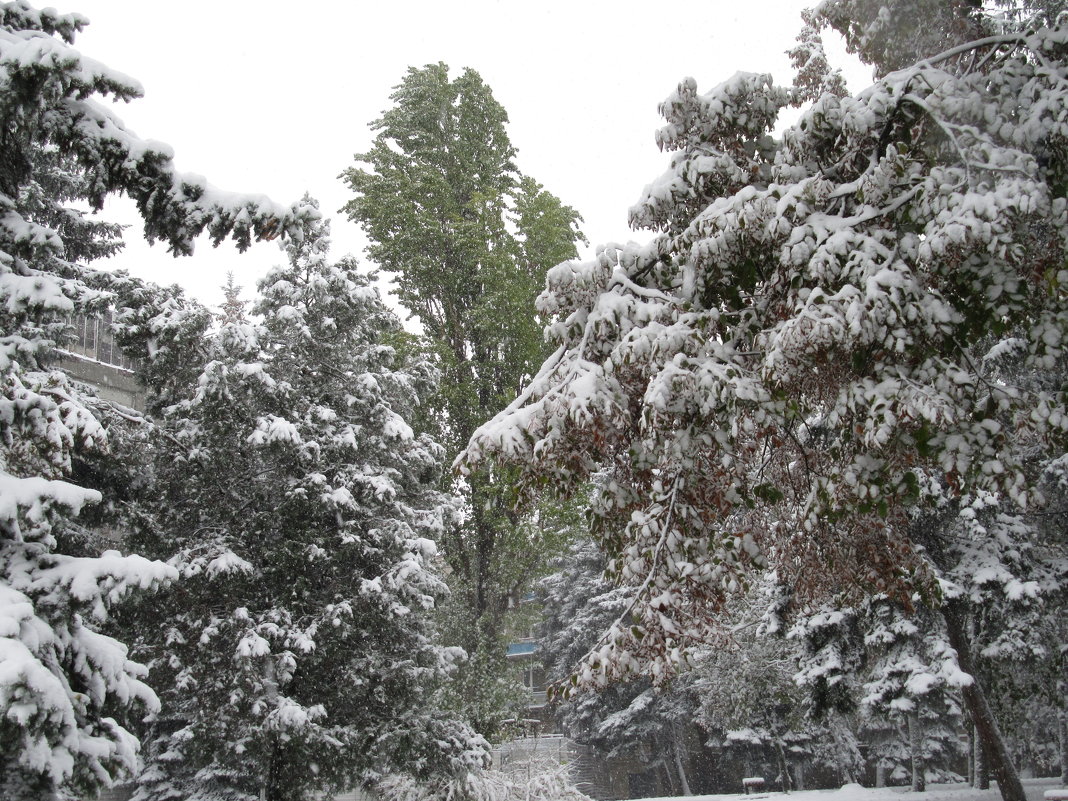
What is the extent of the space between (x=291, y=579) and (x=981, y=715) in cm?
1136

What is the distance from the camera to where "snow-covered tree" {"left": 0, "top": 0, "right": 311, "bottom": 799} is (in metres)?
4.17

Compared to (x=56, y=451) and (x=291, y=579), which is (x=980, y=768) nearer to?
(x=291, y=579)

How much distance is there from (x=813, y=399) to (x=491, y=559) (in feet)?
39.4

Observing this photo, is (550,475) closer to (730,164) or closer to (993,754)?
(730,164)

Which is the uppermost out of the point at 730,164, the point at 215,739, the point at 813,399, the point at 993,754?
the point at 730,164

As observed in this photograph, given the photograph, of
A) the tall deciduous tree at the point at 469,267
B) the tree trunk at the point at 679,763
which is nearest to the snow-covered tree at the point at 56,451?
the tall deciduous tree at the point at 469,267

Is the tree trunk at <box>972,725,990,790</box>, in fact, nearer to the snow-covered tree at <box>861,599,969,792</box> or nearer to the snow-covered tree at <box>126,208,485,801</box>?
the snow-covered tree at <box>861,599,969,792</box>

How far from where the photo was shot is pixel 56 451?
16.6ft

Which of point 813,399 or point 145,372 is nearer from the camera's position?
point 813,399

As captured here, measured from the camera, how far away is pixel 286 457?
13.5m

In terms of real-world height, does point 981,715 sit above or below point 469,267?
below

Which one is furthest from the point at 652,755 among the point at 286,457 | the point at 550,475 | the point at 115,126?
the point at 115,126

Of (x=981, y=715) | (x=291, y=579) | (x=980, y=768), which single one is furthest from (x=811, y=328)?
(x=980, y=768)

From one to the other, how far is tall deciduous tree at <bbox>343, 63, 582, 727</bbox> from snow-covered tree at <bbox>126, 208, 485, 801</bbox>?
2086 millimetres
